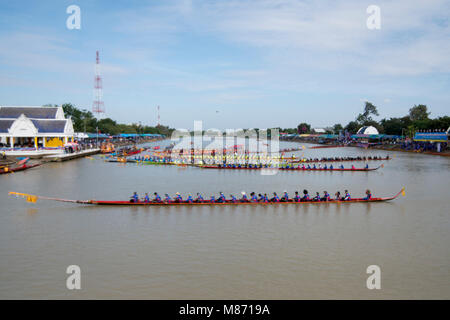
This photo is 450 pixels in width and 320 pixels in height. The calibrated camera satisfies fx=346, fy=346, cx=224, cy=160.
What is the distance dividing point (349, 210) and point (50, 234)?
590 inches

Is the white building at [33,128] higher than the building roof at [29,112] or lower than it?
lower

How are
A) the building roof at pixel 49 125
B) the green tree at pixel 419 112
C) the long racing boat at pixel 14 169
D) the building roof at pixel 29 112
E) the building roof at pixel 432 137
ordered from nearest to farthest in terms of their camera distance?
1. the long racing boat at pixel 14 169
2. the building roof at pixel 49 125
3. the building roof at pixel 29 112
4. the building roof at pixel 432 137
5. the green tree at pixel 419 112

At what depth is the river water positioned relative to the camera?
10227 millimetres

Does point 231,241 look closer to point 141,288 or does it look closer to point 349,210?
point 141,288

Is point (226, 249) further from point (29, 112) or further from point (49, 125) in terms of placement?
point (29, 112)

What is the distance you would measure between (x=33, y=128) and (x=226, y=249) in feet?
137

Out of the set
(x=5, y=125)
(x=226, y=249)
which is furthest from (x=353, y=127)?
(x=226, y=249)

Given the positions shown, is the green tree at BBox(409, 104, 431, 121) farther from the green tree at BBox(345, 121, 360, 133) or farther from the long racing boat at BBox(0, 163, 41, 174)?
the long racing boat at BBox(0, 163, 41, 174)

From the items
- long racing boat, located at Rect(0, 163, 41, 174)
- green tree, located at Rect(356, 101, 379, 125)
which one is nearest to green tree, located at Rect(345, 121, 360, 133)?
green tree, located at Rect(356, 101, 379, 125)

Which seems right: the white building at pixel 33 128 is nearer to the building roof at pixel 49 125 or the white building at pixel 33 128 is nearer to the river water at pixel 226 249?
the building roof at pixel 49 125

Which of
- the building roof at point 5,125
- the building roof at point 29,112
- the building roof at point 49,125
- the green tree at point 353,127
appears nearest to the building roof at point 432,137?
the green tree at point 353,127

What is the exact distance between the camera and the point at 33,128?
45594 millimetres

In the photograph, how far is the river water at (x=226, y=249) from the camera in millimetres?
10227
